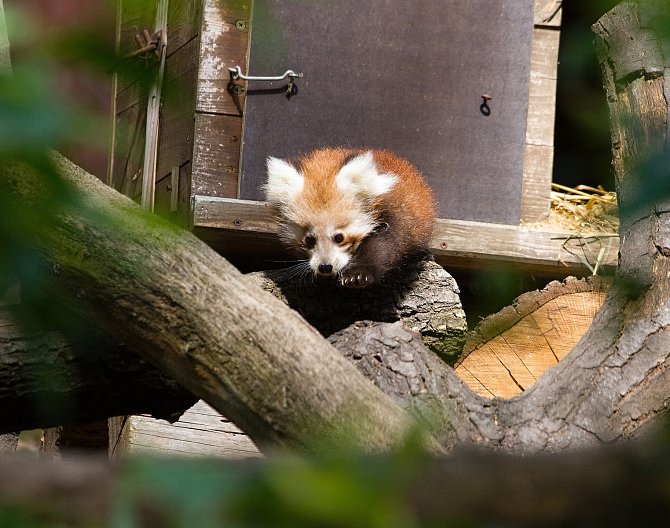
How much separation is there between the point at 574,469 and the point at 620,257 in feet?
6.88

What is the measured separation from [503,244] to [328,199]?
3.03ft

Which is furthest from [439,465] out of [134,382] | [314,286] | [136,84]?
[314,286]

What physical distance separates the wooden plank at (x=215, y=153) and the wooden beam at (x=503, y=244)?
0.20 meters

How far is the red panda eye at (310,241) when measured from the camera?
4.45 meters

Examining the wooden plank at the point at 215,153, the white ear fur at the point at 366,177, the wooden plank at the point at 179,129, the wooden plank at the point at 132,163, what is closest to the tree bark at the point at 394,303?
the white ear fur at the point at 366,177

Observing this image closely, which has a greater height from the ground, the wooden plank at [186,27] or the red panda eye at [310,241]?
the wooden plank at [186,27]

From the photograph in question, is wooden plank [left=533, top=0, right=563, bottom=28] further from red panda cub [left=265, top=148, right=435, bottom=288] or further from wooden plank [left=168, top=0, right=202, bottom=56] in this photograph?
wooden plank [left=168, top=0, right=202, bottom=56]

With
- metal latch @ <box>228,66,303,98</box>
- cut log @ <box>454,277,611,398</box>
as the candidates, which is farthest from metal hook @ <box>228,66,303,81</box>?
cut log @ <box>454,277,611,398</box>

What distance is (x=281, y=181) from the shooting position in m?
4.33

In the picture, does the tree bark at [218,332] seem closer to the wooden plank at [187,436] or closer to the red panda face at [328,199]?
the wooden plank at [187,436]

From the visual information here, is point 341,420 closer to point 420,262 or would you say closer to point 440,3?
point 420,262

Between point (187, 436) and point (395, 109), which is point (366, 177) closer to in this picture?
point (395, 109)

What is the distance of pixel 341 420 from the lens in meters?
1.72

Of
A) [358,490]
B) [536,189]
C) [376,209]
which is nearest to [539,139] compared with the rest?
[536,189]
